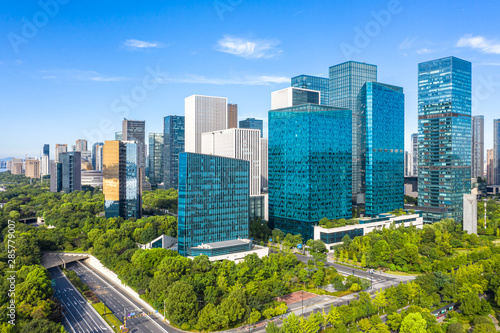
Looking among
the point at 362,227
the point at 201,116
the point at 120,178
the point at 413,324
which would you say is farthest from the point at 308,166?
the point at 413,324

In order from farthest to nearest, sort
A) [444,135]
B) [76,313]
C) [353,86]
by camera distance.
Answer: [353,86], [444,135], [76,313]

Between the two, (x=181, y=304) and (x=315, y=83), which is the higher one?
(x=315, y=83)

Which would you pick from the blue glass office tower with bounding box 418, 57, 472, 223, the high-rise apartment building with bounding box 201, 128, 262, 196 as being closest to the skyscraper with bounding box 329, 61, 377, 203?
the blue glass office tower with bounding box 418, 57, 472, 223

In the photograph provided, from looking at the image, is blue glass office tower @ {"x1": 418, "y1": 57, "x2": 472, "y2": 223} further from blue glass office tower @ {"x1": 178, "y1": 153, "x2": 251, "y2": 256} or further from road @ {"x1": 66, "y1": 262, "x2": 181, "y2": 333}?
road @ {"x1": 66, "y1": 262, "x2": 181, "y2": 333}

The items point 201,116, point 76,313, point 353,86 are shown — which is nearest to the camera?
point 76,313

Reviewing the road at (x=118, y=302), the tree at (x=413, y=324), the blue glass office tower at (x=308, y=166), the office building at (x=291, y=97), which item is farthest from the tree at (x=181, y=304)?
the office building at (x=291, y=97)

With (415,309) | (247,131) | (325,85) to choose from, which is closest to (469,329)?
(415,309)

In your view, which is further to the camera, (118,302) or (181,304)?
(118,302)

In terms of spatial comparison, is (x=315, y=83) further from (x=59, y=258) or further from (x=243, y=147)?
(x=59, y=258)
